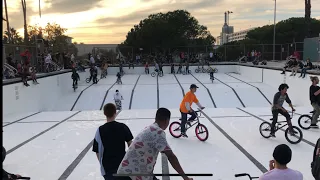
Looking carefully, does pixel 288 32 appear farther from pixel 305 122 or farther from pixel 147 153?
pixel 147 153

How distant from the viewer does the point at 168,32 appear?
141 feet

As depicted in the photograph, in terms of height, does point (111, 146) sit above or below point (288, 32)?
below

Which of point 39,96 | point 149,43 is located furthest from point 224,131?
point 149,43

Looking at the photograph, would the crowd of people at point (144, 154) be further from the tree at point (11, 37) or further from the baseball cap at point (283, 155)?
the tree at point (11, 37)

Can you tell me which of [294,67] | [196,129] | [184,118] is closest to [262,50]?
[294,67]

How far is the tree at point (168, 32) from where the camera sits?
138 feet

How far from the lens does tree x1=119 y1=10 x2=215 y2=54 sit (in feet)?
138

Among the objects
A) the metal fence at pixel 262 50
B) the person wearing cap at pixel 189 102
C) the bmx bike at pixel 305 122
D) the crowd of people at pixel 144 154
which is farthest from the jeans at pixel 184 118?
the metal fence at pixel 262 50

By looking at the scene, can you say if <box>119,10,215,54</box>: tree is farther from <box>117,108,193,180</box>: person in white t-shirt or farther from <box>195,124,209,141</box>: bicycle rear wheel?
<box>117,108,193,180</box>: person in white t-shirt

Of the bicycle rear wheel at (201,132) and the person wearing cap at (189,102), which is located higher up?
the person wearing cap at (189,102)

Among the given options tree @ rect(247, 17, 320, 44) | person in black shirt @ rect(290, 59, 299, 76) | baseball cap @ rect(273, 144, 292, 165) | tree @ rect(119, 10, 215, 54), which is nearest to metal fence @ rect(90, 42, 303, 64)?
tree @ rect(119, 10, 215, 54)

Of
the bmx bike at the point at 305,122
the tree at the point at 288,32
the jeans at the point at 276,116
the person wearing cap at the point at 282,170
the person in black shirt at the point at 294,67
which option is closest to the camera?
the person wearing cap at the point at 282,170

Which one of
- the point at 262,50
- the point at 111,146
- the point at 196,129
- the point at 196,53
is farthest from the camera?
the point at 196,53

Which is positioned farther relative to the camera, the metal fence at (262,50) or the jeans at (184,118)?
the metal fence at (262,50)
